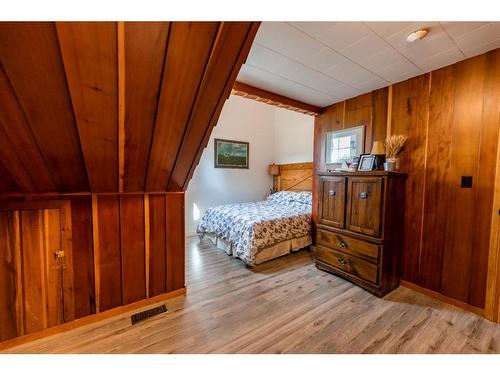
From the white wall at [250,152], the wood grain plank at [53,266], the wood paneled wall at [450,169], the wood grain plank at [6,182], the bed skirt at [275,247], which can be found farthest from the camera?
the white wall at [250,152]

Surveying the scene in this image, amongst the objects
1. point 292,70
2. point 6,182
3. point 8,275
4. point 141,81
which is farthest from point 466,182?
point 8,275

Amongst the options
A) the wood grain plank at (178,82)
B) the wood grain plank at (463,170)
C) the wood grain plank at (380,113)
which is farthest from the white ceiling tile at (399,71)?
the wood grain plank at (178,82)

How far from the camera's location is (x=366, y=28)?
4.54 feet

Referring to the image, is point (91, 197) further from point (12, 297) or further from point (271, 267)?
point (271, 267)

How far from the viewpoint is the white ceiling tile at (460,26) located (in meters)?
1.36

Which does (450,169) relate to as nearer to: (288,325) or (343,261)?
(343,261)

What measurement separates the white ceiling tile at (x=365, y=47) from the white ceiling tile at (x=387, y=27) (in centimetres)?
5

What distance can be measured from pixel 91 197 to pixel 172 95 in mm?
1114

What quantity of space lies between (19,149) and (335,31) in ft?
6.76

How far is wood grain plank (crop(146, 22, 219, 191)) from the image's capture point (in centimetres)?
90

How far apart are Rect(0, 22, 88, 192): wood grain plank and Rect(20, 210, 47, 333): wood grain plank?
1.51 ft

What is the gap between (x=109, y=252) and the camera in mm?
1698

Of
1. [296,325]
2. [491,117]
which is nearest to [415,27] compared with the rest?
[491,117]

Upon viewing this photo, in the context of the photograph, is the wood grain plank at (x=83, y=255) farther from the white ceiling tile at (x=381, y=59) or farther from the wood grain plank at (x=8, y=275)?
the white ceiling tile at (x=381, y=59)
